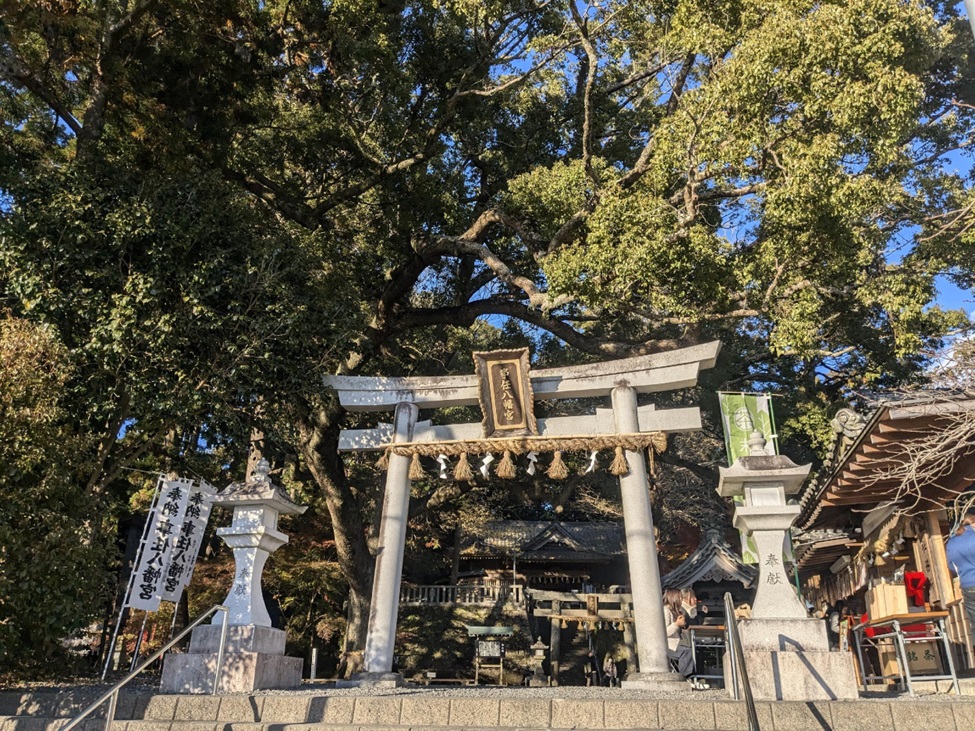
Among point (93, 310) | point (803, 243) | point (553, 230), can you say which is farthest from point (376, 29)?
point (803, 243)

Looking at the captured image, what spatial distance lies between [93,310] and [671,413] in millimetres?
7927

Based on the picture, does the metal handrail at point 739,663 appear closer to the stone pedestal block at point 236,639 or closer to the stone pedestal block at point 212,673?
the stone pedestal block at point 212,673

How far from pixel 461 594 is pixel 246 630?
1488 centimetres

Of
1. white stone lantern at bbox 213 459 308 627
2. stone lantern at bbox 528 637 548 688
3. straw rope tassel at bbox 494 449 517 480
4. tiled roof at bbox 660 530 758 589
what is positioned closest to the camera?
white stone lantern at bbox 213 459 308 627

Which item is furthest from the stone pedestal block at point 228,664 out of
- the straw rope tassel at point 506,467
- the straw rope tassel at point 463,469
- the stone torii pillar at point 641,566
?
the stone torii pillar at point 641,566

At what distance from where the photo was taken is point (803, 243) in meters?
9.42

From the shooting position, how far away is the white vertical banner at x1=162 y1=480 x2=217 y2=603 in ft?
32.7

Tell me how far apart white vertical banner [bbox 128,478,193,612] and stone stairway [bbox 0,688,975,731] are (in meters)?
3.01

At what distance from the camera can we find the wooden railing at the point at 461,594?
21328 millimetres

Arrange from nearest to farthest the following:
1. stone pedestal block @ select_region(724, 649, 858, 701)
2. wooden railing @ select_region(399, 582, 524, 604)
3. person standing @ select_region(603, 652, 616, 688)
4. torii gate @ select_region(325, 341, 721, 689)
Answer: stone pedestal block @ select_region(724, 649, 858, 701) < torii gate @ select_region(325, 341, 721, 689) < person standing @ select_region(603, 652, 616, 688) < wooden railing @ select_region(399, 582, 524, 604)

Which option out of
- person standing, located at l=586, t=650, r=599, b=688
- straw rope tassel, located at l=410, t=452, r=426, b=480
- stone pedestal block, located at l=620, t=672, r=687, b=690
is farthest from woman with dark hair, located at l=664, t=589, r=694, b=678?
person standing, located at l=586, t=650, r=599, b=688

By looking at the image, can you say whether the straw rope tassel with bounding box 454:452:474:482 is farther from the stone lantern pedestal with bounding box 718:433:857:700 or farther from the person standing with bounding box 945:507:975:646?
the person standing with bounding box 945:507:975:646

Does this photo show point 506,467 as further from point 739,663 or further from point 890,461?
point 739,663

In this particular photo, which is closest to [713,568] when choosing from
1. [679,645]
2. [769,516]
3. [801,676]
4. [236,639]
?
[679,645]
